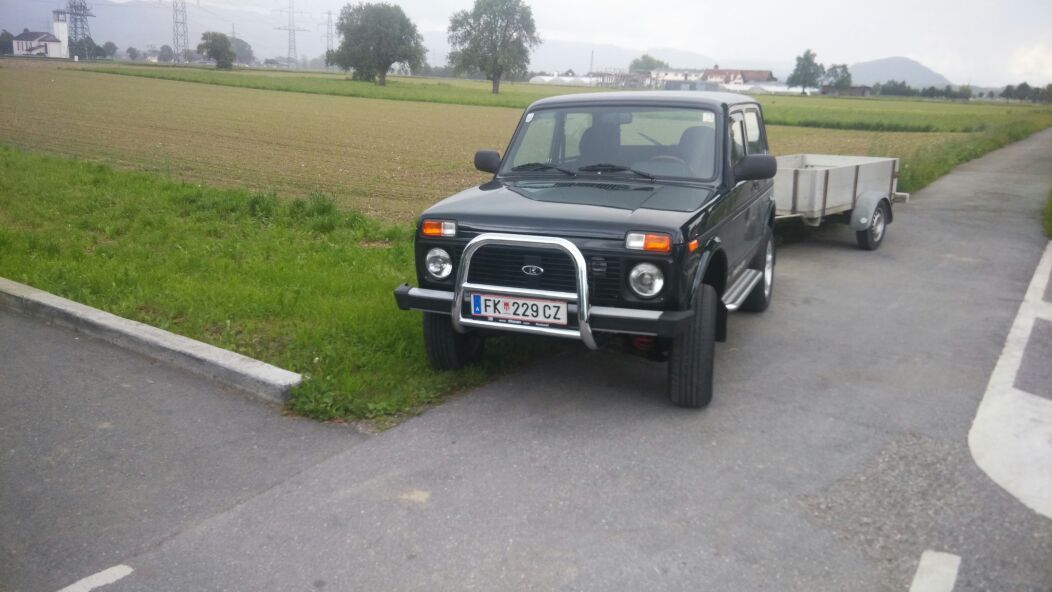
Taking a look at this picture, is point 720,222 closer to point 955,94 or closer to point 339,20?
point 339,20

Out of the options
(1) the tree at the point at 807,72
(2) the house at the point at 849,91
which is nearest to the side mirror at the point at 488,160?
(2) the house at the point at 849,91

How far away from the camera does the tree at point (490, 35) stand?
102 metres

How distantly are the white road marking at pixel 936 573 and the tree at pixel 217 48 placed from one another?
123 metres

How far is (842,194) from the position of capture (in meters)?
10.5

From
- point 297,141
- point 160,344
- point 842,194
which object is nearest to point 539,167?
point 160,344

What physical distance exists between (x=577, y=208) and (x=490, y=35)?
102247 millimetres

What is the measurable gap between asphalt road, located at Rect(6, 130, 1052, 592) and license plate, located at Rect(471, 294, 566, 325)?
0.60 metres

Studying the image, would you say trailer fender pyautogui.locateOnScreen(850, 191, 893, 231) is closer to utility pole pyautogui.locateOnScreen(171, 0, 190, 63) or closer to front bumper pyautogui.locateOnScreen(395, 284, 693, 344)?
front bumper pyautogui.locateOnScreen(395, 284, 693, 344)

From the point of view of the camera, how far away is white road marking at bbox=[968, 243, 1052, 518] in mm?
4121

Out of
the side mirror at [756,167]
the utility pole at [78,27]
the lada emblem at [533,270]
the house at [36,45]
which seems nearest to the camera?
the lada emblem at [533,270]

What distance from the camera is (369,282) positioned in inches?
297

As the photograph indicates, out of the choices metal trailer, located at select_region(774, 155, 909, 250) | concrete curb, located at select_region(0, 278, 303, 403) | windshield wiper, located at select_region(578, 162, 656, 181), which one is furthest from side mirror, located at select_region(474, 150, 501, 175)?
metal trailer, located at select_region(774, 155, 909, 250)

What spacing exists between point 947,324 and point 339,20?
346 feet

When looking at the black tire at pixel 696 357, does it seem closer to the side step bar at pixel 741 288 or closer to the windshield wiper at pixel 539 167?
the side step bar at pixel 741 288
